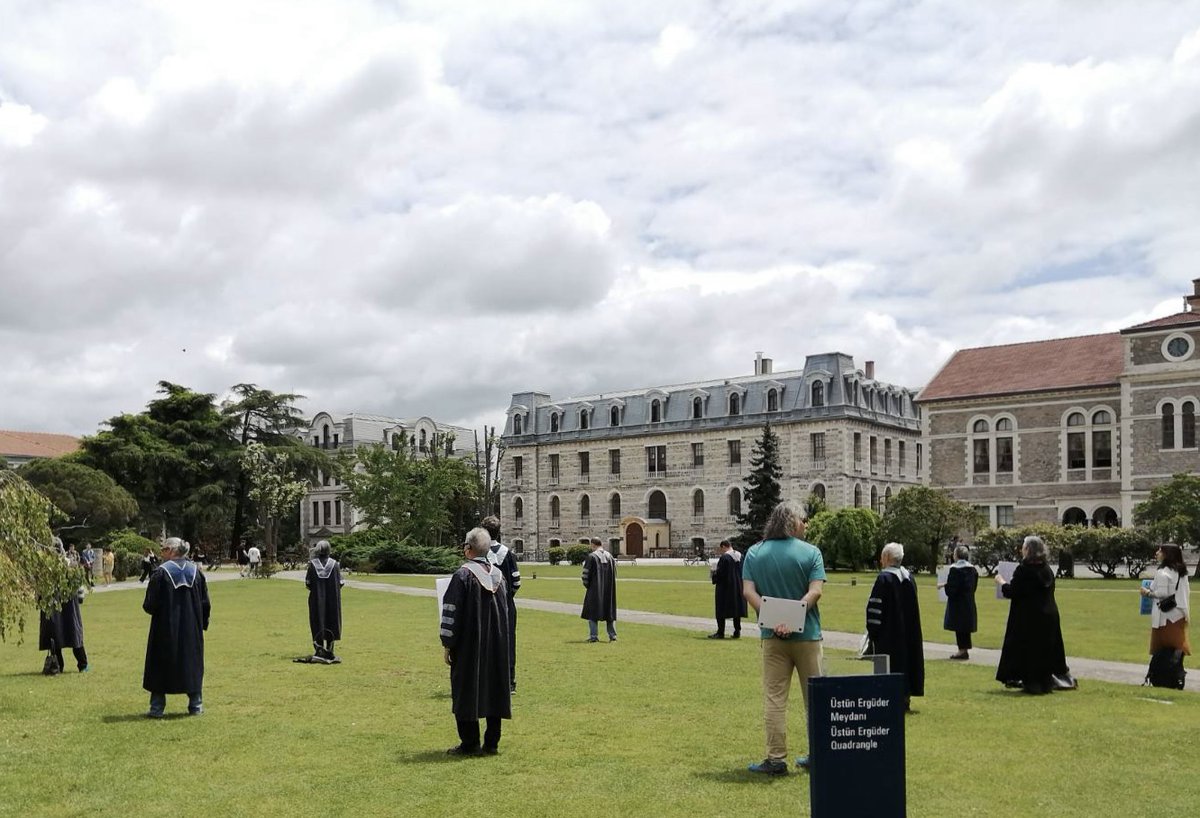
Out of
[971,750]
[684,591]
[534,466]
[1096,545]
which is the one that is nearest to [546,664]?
[971,750]

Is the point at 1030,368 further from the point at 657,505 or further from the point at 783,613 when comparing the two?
the point at 783,613

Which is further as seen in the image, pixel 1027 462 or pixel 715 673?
pixel 1027 462

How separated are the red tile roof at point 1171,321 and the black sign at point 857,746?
5001 cm

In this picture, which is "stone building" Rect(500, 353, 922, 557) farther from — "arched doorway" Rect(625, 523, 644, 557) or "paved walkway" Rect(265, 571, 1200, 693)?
"paved walkway" Rect(265, 571, 1200, 693)

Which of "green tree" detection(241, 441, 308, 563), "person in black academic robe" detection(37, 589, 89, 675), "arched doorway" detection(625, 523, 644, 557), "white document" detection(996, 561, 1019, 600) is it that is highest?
"green tree" detection(241, 441, 308, 563)

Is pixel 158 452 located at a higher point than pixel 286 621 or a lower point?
higher

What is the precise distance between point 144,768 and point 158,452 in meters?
56.5

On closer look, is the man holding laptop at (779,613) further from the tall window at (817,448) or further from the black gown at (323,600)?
the tall window at (817,448)

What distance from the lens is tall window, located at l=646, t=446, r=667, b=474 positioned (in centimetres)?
7800

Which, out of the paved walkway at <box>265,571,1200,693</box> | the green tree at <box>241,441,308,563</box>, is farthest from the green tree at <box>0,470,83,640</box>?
the green tree at <box>241,441,308,563</box>

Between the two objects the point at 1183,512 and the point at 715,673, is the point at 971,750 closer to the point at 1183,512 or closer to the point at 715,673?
the point at 715,673

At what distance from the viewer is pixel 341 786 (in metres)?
8.27

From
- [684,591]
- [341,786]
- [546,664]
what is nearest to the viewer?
[341,786]

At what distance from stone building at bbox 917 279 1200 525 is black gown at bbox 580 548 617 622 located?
128 feet
